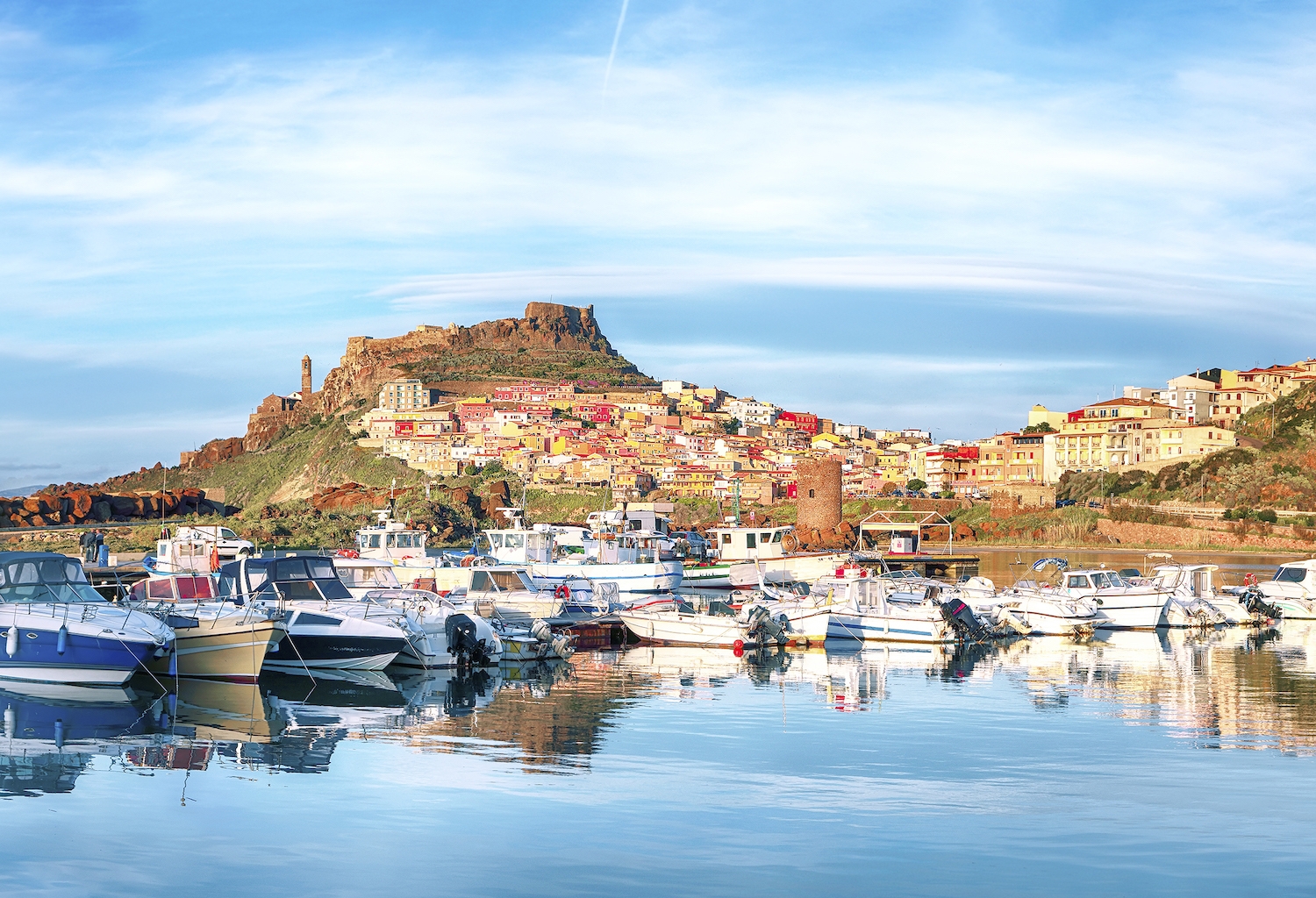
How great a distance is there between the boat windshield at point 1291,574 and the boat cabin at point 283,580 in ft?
93.4

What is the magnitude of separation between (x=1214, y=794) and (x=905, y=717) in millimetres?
5695

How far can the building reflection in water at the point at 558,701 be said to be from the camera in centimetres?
1470

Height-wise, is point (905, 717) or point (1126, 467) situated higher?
point (1126, 467)

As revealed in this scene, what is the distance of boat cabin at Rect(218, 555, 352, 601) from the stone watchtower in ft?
175

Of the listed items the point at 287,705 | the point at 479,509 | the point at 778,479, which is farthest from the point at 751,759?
the point at 778,479

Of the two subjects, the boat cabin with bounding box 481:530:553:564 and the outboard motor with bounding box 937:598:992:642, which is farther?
the boat cabin with bounding box 481:530:553:564

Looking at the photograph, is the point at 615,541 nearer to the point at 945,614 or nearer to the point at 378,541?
the point at 378,541

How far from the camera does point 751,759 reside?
14.6 metres

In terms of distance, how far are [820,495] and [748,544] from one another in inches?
1001

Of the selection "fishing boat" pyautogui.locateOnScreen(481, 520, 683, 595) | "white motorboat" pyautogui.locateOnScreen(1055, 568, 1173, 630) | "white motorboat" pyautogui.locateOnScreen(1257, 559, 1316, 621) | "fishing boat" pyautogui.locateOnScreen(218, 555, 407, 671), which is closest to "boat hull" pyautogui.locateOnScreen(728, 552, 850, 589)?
"fishing boat" pyautogui.locateOnScreen(481, 520, 683, 595)

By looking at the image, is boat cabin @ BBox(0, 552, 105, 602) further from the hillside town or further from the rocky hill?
the rocky hill

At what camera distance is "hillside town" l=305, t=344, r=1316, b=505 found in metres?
104

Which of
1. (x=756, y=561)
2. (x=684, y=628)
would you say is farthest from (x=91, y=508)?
(x=684, y=628)

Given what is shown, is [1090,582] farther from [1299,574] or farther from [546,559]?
[546,559]
